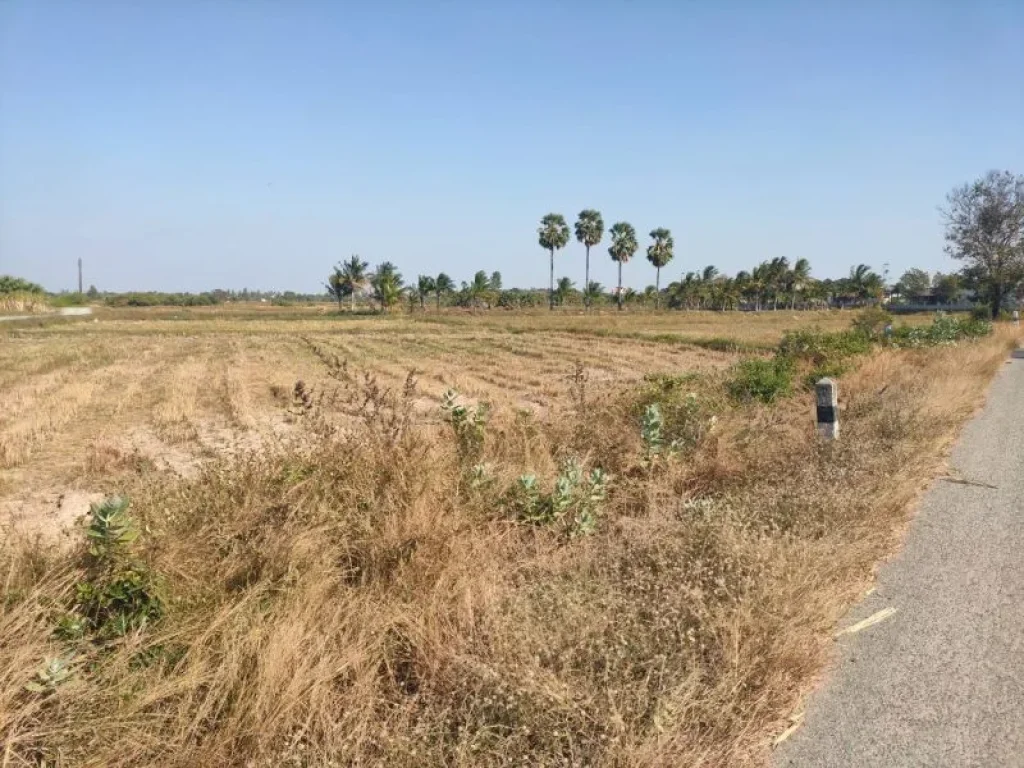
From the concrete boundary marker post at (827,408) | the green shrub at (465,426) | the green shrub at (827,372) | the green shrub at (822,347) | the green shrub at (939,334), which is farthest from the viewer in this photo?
the green shrub at (939,334)

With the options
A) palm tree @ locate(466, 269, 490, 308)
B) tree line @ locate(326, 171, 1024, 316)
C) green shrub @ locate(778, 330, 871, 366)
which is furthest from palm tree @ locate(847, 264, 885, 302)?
green shrub @ locate(778, 330, 871, 366)

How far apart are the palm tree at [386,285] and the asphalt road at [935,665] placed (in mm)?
93637

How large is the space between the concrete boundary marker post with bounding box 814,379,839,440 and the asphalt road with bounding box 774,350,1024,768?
1486 mm

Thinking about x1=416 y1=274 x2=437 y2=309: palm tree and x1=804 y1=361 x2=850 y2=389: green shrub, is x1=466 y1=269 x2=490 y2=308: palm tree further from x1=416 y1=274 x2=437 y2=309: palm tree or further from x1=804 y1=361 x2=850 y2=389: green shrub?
x1=804 y1=361 x2=850 y2=389: green shrub

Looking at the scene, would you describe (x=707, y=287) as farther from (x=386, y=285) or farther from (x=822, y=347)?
(x=822, y=347)

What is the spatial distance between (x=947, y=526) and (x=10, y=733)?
6.19 meters

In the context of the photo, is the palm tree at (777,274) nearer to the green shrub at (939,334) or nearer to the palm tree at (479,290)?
the palm tree at (479,290)

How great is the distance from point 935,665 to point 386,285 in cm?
9589

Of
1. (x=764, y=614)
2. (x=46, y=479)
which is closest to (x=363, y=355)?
(x=46, y=479)

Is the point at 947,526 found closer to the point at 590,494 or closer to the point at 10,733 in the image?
the point at 590,494

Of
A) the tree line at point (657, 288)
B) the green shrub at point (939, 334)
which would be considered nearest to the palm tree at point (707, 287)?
the tree line at point (657, 288)

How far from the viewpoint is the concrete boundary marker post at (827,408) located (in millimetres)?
7115

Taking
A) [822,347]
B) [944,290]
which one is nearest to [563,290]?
[944,290]

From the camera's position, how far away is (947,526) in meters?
5.60
